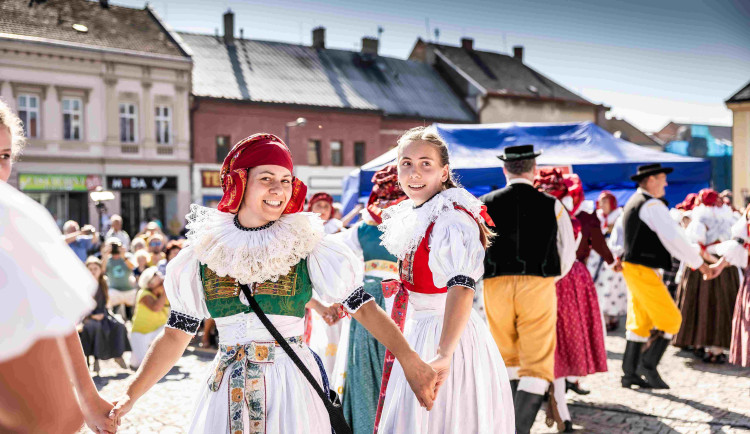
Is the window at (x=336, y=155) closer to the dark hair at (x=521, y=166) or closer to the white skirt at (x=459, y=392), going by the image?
the dark hair at (x=521, y=166)

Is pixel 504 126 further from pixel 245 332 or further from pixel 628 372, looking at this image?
pixel 245 332

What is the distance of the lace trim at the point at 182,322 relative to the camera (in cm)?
273

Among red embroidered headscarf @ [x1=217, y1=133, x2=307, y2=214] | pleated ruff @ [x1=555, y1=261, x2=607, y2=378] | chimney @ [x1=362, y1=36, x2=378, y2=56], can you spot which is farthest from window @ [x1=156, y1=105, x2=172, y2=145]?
red embroidered headscarf @ [x1=217, y1=133, x2=307, y2=214]

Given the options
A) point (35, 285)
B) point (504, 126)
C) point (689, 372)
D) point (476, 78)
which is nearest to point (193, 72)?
point (476, 78)

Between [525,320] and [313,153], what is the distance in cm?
2763

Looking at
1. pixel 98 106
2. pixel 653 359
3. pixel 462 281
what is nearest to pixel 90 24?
pixel 98 106

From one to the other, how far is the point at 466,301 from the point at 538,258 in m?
1.74

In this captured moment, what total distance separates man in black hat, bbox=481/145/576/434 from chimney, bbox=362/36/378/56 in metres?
32.8

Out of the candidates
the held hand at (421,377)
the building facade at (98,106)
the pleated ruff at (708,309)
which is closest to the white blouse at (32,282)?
the held hand at (421,377)

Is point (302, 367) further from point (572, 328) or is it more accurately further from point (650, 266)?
point (650, 266)

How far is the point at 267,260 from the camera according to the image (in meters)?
2.68

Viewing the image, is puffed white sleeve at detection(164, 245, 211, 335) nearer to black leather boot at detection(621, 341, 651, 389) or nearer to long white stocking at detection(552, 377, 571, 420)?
long white stocking at detection(552, 377, 571, 420)

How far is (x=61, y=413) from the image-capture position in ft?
3.83

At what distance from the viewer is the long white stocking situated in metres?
5.38
